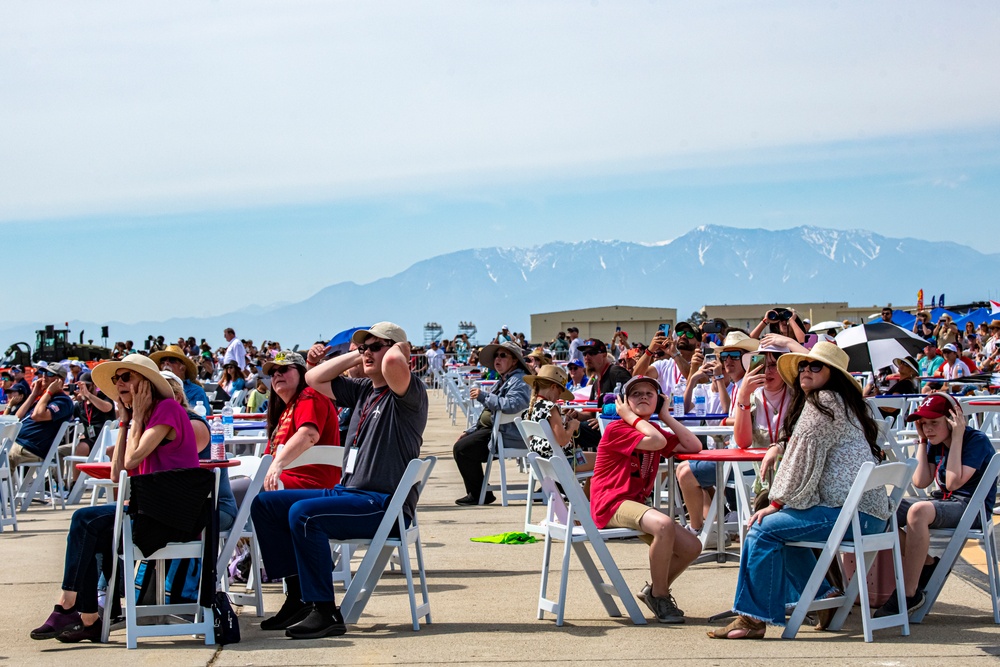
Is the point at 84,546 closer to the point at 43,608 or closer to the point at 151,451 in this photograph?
the point at 151,451

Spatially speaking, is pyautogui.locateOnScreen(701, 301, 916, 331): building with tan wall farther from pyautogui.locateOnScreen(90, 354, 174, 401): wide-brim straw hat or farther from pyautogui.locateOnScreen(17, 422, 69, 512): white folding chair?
pyautogui.locateOnScreen(90, 354, 174, 401): wide-brim straw hat

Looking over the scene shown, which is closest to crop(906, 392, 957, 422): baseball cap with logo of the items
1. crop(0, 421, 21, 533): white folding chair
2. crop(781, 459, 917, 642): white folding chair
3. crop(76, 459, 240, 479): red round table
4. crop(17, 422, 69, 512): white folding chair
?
crop(781, 459, 917, 642): white folding chair

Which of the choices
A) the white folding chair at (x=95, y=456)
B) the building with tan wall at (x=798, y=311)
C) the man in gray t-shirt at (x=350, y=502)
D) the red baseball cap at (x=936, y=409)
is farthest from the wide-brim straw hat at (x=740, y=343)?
the building with tan wall at (x=798, y=311)

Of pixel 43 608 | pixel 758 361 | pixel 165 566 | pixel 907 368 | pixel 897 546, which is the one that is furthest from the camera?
pixel 907 368

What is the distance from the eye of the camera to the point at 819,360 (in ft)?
17.8

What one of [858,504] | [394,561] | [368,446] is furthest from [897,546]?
[394,561]

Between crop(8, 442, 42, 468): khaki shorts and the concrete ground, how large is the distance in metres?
4.02

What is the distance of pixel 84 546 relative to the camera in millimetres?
5625

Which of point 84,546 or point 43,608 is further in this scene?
point 43,608

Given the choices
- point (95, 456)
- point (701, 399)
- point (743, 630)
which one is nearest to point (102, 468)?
point (743, 630)

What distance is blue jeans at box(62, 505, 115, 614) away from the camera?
562 centimetres

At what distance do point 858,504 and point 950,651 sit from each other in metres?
0.68

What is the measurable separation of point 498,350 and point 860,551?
5.93 metres

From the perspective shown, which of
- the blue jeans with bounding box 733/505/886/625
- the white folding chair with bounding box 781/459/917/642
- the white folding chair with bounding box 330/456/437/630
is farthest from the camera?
the white folding chair with bounding box 330/456/437/630
